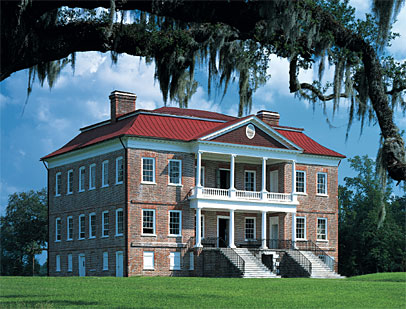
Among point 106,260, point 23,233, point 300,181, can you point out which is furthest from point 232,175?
point 23,233

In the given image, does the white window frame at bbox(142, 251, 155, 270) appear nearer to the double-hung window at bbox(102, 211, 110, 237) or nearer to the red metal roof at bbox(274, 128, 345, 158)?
the double-hung window at bbox(102, 211, 110, 237)

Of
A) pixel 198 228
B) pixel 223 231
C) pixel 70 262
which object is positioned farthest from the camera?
pixel 70 262

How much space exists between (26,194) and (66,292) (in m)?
52.7

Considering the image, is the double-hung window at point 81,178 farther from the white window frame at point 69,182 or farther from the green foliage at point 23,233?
the green foliage at point 23,233

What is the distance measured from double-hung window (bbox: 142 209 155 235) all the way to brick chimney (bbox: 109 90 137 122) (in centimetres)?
700

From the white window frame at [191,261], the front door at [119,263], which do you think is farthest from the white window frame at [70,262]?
the white window frame at [191,261]

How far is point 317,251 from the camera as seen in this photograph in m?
45.7

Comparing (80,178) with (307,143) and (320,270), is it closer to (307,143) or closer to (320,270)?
(307,143)

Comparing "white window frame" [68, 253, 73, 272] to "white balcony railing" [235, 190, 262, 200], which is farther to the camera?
"white window frame" [68, 253, 73, 272]

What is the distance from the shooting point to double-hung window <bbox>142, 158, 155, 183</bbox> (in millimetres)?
40312

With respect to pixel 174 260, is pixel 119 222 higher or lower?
higher

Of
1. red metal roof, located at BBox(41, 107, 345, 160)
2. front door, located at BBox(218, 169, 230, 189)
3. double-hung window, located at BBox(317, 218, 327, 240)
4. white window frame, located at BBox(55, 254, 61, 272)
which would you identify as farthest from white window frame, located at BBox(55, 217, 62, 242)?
double-hung window, located at BBox(317, 218, 327, 240)

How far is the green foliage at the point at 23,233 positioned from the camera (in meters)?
69.4

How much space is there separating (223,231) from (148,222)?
19.5ft
